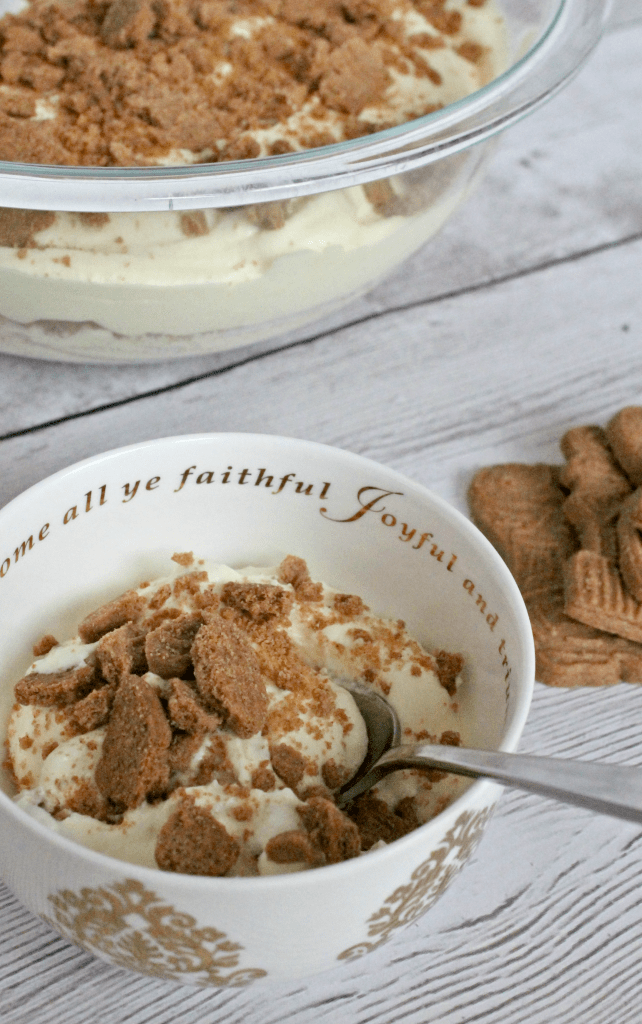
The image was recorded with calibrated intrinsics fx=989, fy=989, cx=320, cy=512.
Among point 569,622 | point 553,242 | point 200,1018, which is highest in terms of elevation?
point 553,242

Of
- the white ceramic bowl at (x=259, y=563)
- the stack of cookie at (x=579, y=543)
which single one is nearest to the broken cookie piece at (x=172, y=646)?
the white ceramic bowl at (x=259, y=563)

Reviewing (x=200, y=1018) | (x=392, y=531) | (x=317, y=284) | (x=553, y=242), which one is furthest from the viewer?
(x=553, y=242)

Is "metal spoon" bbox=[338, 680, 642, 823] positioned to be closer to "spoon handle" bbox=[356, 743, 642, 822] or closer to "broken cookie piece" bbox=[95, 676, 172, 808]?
A: "spoon handle" bbox=[356, 743, 642, 822]

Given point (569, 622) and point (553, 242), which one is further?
point (553, 242)

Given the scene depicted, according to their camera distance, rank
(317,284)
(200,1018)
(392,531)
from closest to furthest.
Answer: (200,1018), (392,531), (317,284)

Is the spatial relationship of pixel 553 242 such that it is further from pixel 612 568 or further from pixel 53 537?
pixel 53 537

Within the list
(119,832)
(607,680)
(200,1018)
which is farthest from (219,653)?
(607,680)

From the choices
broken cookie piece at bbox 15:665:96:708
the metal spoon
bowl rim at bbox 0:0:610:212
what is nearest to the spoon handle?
the metal spoon

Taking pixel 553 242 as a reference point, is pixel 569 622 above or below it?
below
